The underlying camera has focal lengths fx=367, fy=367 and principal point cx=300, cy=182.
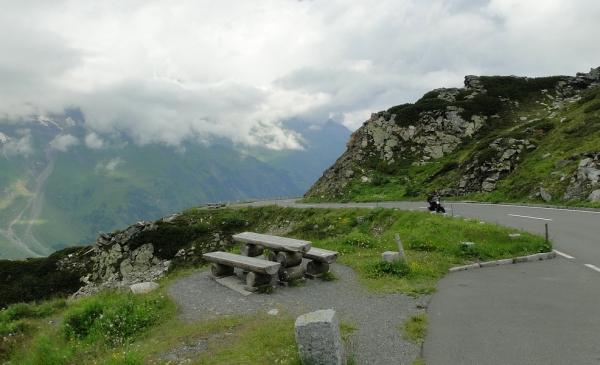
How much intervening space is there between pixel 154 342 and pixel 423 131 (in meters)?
52.4

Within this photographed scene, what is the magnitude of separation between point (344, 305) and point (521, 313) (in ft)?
13.4

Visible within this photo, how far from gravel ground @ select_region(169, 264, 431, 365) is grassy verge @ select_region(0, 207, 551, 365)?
42cm

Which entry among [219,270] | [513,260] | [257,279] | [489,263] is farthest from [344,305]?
[513,260]

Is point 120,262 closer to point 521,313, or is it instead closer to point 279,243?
point 279,243

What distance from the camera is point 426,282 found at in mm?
11234

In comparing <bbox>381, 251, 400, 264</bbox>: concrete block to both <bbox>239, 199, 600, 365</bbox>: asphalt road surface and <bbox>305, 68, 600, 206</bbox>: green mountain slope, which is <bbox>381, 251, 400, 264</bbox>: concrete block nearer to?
<bbox>239, 199, 600, 365</bbox>: asphalt road surface

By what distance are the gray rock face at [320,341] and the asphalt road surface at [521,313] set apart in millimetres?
1783

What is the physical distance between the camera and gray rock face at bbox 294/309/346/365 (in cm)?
573

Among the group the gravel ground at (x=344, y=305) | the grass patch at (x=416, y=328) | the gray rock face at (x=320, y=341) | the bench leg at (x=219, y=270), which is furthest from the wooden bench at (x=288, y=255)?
the gray rock face at (x=320, y=341)

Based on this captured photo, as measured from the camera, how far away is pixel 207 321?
916cm

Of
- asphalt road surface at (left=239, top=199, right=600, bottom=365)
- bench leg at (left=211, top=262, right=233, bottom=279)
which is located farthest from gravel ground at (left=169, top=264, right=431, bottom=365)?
asphalt road surface at (left=239, top=199, right=600, bottom=365)

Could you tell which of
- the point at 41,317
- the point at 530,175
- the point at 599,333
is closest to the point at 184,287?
the point at 41,317

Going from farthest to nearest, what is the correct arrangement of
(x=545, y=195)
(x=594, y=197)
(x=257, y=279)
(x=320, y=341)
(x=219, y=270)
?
(x=545, y=195), (x=594, y=197), (x=219, y=270), (x=257, y=279), (x=320, y=341)

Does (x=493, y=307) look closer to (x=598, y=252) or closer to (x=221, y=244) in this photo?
(x=598, y=252)
